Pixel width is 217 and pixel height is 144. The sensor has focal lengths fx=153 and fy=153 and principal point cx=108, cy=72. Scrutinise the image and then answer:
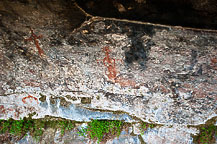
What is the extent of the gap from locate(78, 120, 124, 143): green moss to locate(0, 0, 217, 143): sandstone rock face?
76mm

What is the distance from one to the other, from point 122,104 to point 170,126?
1.58 ft

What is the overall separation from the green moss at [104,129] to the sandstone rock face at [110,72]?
8 cm

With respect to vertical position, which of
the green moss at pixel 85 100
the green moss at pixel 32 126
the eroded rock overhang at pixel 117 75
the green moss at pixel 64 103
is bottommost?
the green moss at pixel 32 126

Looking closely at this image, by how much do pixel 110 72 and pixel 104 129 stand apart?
66 cm

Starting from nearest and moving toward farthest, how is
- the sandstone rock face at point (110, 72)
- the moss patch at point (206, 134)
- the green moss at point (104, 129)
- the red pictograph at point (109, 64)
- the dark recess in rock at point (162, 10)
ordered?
1. the dark recess in rock at point (162, 10)
2. the sandstone rock face at point (110, 72)
3. the red pictograph at point (109, 64)
4. the moss patch at point (206, 134)
5. the green moss at point (104, 129)

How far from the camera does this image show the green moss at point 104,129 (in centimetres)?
149

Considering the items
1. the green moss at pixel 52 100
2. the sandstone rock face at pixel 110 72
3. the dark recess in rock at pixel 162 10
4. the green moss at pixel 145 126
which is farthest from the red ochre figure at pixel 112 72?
the green moss at pixel 52 100

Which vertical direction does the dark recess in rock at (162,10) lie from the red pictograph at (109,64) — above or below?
above

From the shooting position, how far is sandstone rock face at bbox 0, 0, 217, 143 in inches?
37.1

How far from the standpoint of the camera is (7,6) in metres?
0.88

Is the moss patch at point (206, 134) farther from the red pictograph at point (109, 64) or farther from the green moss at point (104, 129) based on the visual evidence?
the red pictograph at point (109, 64)

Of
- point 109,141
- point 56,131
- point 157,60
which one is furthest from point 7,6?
point 109,141

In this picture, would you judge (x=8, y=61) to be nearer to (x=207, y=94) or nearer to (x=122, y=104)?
(x=122, y=104)

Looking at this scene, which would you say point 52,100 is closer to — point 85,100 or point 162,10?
point 85,100
